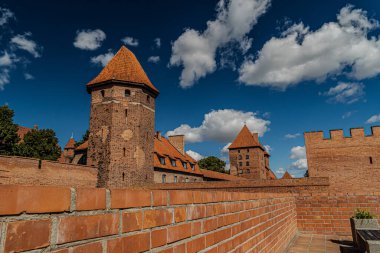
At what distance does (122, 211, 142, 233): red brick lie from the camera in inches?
55.2

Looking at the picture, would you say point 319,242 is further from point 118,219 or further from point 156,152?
point 156,152

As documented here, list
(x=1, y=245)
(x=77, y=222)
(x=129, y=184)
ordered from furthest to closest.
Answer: (x=129, y=184), (x=77, y=222), (x=1, y=245)

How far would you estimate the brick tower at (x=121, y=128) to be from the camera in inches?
952

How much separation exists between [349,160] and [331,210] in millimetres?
16082

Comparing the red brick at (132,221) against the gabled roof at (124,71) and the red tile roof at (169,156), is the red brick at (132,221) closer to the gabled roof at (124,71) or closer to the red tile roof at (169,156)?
the gabled roof at (124,71)

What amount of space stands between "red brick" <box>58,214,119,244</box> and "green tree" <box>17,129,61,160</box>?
109 ft

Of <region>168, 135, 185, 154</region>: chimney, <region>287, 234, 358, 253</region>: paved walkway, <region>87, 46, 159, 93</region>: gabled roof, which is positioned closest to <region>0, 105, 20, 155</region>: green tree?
<region>87, 46, 159, 93</region>: gabled roof

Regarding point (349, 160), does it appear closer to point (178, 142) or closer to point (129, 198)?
point (178, 142)

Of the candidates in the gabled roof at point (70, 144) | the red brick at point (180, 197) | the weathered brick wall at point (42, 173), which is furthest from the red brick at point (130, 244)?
the gabled roof at point (70, 144)

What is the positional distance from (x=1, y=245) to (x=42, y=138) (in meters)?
35.8

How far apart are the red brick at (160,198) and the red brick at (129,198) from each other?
61 mm

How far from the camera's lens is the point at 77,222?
1.15 meters

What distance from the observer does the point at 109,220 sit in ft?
4.29

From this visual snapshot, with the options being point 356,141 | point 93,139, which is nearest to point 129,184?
point 93,139
